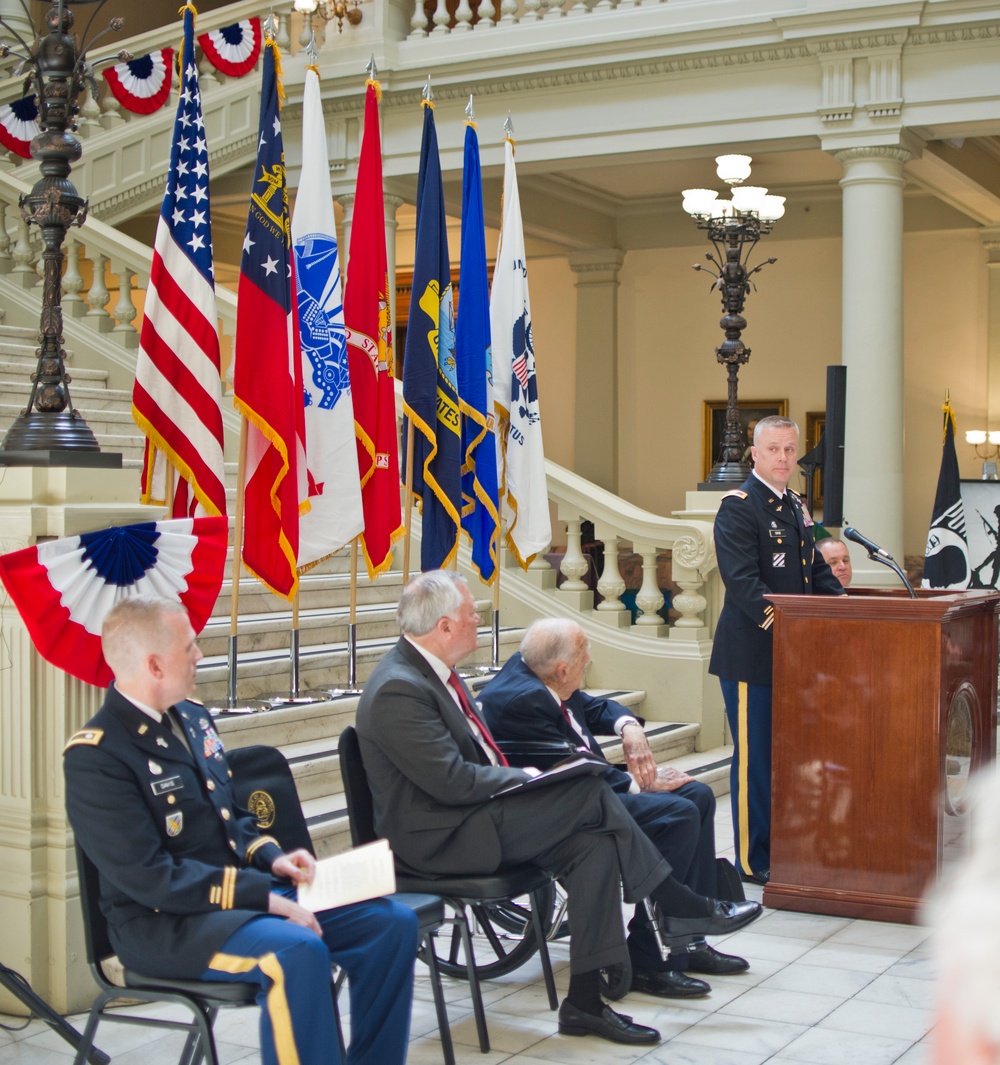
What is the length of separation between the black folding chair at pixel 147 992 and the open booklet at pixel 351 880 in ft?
0.86

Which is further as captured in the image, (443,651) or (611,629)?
(611,629)

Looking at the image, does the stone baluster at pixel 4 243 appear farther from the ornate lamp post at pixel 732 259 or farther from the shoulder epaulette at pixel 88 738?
the shoulder epaulette at pixel 88 738

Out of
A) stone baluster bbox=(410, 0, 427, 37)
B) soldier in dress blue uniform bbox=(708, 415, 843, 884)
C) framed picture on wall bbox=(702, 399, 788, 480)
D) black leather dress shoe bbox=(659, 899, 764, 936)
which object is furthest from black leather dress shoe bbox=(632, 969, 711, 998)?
framed picture on wall bbox=(702, 399, 788, 480)

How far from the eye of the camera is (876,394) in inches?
380

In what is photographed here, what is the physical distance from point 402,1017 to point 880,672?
235cm

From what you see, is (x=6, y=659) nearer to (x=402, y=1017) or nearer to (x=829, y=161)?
(x=402, y=1017)

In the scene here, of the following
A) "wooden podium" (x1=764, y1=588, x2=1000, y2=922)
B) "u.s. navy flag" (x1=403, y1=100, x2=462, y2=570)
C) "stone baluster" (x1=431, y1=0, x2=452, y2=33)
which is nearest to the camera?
"wooden podium" (x1=764, y1=588, x2=1000, y2=922)

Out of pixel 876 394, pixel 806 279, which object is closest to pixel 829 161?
pixel 806 279

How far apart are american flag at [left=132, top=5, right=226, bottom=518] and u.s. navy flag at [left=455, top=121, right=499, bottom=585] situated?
1739 mm

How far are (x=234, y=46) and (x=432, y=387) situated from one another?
6.16 m

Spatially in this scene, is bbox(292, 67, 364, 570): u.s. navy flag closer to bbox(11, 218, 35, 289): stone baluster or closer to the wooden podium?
the wooden podium

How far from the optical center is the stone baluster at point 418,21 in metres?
→ 11.0

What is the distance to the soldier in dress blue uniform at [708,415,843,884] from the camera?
17.4 ft

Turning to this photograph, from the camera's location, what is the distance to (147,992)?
2.94m
